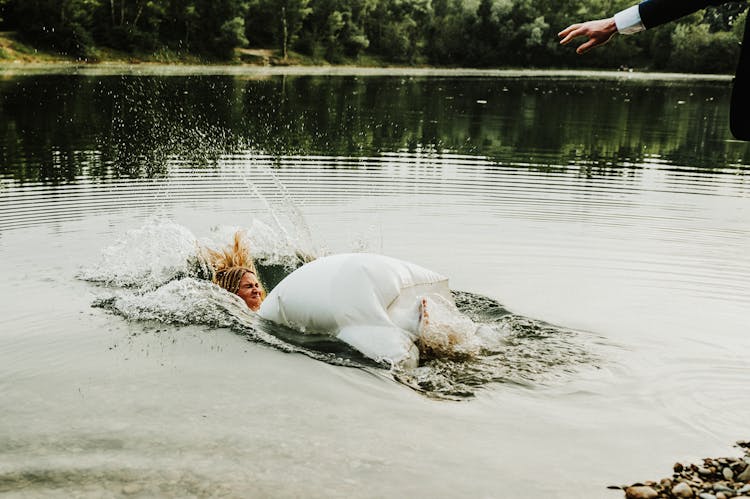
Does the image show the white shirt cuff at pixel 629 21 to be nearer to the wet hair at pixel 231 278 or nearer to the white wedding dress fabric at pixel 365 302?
the white wedding dress fabric at pixel 365 302

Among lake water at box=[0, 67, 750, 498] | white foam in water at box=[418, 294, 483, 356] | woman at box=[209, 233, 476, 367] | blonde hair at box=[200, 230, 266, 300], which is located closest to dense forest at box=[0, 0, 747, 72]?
lake water at box=[0, 67, 750, 498]

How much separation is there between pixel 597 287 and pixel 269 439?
5374mm

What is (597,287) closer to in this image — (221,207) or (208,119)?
(221,207)

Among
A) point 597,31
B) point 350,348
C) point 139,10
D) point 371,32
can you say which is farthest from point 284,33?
point 597,31

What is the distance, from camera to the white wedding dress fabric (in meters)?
7.03

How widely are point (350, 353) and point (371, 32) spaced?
102 meters

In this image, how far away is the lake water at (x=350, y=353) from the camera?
5.47 metres

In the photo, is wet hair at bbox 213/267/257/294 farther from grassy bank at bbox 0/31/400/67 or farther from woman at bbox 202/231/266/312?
grassy bank at bbox 0/31/400/67

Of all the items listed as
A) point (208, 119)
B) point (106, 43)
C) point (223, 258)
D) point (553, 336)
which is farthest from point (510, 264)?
point (106, 43)

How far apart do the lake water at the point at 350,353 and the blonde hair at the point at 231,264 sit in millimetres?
578

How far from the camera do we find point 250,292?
910cm

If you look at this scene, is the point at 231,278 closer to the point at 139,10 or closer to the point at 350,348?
the point at 350,348

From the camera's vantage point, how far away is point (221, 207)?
13727 mm

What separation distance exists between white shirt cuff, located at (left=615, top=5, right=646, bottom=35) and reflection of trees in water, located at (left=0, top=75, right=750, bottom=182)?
1321 centimetres
